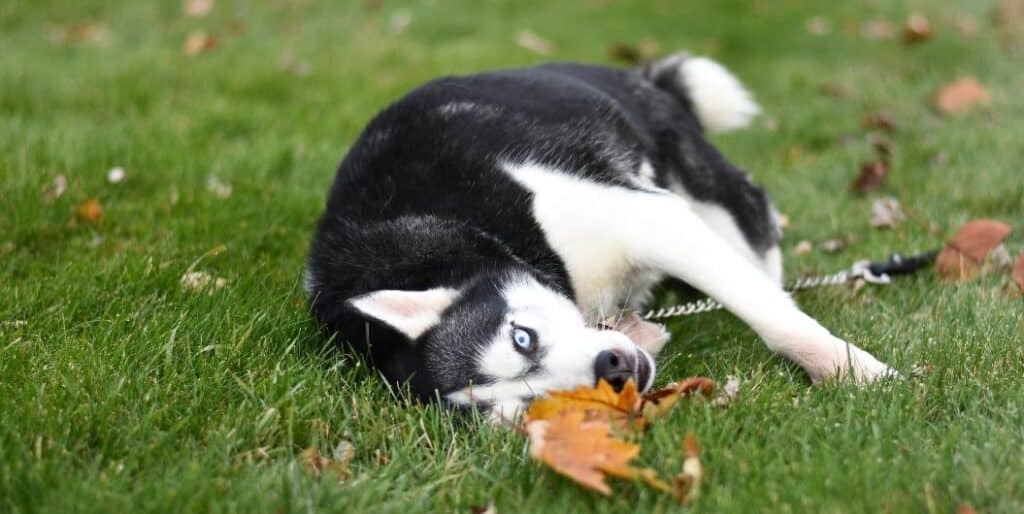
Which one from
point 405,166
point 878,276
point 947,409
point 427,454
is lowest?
point 878,276

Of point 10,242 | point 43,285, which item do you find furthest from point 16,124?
point 43,285

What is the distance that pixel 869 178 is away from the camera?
16.0ft

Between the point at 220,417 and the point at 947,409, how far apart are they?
1785 millimetres

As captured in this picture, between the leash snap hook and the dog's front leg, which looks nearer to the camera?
the dog's front leg

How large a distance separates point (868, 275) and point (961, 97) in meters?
3.32

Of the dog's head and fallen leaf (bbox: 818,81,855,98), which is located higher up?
the dog's head

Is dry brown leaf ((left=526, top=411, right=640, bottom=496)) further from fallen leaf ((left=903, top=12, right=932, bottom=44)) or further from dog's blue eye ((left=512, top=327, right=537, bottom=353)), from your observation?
fallen leaf ((left=903, top=12, right=932, bottom=44))

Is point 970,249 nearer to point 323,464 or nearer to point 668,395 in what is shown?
point 668,395

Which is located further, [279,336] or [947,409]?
[279,336]

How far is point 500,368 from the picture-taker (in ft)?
8.25

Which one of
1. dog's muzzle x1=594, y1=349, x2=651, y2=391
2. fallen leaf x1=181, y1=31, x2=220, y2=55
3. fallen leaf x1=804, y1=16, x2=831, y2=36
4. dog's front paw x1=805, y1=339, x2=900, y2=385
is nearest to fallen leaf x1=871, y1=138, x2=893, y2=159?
dog's front paw x1=805, y1=339, x2=900, y2=385

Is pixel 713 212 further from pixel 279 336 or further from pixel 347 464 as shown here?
pixel 347 464

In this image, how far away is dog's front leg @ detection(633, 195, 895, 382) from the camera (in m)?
2.73

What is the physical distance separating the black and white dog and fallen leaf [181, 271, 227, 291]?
1.03 ft
